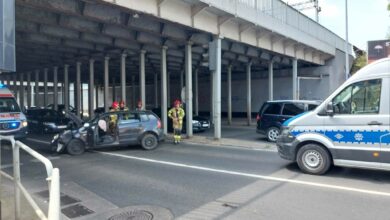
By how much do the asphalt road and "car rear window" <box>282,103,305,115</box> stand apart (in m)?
3.98

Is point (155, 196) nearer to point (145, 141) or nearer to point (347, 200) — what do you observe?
point (347, 200)

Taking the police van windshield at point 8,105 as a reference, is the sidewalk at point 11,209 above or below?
below

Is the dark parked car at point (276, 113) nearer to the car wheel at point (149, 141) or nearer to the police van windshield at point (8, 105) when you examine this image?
the car wheel at point (149, 141)

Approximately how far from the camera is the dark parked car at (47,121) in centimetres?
1881

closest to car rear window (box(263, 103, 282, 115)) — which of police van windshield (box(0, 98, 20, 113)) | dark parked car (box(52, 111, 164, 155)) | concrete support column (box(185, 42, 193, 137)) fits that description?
concrete support column (box(185, 42, 193, 137))

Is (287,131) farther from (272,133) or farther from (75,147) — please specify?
Answer: (75,147)

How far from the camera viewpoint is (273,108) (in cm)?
1495

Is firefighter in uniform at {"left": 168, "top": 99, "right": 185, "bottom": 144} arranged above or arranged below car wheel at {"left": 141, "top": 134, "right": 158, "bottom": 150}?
above

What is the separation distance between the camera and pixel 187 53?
55.7 ft

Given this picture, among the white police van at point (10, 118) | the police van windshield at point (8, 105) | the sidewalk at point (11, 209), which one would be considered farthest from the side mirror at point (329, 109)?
the police van windshield at point (8, 105)

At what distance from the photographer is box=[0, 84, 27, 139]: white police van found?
44.3 ft

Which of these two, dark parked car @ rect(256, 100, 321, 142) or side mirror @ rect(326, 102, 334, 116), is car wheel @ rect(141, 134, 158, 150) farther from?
side mirror @ rect(326, 102, 334, 116)

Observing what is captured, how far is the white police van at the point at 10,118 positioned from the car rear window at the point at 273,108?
1036 cm

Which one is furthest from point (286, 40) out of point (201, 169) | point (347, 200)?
point (347, 200)
